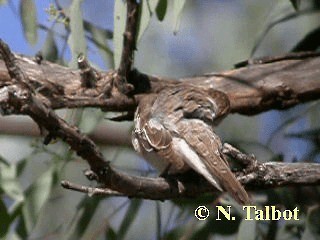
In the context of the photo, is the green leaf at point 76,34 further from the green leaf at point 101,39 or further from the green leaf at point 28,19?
the green leaf at point 101,39

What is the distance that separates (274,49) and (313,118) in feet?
1.79

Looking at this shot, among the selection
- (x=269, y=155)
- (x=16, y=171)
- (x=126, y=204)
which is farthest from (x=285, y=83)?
(x=16, y=171)

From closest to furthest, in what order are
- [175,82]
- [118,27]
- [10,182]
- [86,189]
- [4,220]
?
[86,189]
[118,27]
[175,82]
[4,220]
[10,182]

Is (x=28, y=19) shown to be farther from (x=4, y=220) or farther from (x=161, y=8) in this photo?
(x=4, y=220)

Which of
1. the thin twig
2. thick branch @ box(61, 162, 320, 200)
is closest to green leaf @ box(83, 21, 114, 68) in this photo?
thick branch @ box(61, 162, 320, 200)

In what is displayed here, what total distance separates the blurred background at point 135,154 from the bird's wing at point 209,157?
0.41 metres

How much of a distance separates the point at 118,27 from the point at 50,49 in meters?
0.57

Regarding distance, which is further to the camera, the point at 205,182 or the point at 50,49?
the point at 50,49

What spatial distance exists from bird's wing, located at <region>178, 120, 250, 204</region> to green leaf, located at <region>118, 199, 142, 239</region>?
0.69 meters

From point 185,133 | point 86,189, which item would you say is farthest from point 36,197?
point 86,189

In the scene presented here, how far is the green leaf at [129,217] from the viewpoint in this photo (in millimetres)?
3510

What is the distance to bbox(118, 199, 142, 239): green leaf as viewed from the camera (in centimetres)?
351

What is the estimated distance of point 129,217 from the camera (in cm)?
355

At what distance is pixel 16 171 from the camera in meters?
3.57
